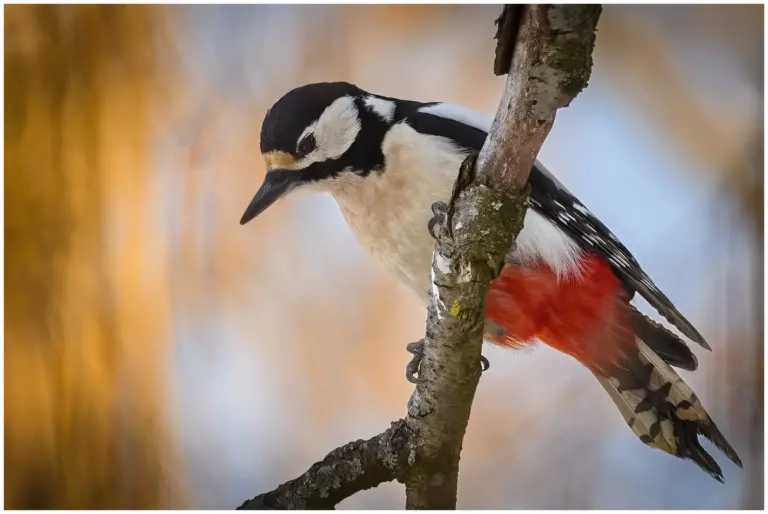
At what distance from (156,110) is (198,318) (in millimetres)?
351

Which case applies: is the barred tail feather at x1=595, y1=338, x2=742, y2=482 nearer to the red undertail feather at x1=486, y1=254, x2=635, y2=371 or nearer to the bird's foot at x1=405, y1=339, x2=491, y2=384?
the red undertail feather at x1=486, y1=254, x2=635, y2=371

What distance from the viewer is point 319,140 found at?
100 centimetres

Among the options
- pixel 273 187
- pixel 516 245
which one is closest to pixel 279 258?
pixel 273 187

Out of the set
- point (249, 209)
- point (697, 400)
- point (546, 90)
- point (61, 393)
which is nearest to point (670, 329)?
point (697, 400)

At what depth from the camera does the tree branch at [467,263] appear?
646 mm

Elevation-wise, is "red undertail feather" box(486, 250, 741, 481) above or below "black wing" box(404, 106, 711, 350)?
below

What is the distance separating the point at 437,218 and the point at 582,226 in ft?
0.87

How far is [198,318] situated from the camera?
1.09 meters

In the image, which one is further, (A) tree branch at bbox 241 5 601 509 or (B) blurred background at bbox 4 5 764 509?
(B) blurred background at bbox 4 5 764 509

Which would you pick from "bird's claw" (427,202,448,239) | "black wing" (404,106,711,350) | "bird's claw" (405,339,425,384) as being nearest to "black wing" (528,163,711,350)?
"black wing" (404,106,711,350)

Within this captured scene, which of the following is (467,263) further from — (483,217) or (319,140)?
(319,140)

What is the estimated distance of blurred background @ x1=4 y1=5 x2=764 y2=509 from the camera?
1.03m

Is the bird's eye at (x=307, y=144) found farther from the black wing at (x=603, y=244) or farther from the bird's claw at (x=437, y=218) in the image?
the black wing at (x=603, y=244)

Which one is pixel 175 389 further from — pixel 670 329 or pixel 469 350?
pixel 670 329
